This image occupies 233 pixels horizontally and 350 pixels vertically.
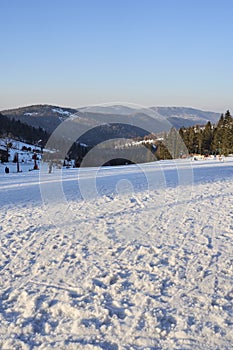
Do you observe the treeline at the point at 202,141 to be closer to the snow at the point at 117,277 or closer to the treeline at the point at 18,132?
the snow at the point at 117,277

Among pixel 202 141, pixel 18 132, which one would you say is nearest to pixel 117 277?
pixel 202 141

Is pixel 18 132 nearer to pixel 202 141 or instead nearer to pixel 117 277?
pixel 202 141

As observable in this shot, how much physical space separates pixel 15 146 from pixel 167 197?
87.9m

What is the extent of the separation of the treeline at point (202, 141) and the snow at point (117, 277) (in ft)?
143

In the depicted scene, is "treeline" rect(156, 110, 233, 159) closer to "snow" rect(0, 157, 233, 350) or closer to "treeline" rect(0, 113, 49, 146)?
"snow" rect(0, 157, 233, 350)

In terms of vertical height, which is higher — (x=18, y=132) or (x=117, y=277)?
(x=18, y=132)

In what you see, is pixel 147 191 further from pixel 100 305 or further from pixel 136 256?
pixel 100 305

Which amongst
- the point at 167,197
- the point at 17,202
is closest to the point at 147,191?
the point at 167,197

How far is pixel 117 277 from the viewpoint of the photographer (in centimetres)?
566

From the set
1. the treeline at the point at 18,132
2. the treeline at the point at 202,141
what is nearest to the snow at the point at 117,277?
the treeline at the point at 202,141

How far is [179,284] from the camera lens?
17.5ft

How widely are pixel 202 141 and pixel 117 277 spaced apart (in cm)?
6635

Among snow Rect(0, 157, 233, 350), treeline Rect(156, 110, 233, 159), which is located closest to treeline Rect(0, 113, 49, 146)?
treeline Rect(156, 110, 233, 159)

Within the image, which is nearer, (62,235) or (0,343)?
(0,343)
